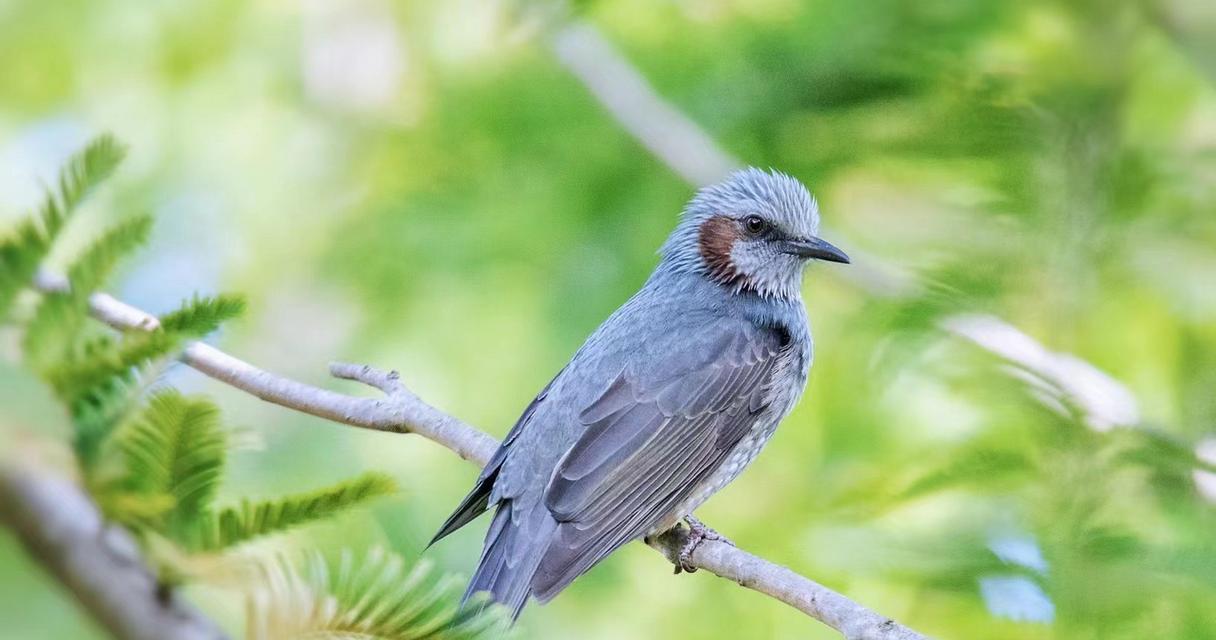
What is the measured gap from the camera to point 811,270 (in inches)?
219

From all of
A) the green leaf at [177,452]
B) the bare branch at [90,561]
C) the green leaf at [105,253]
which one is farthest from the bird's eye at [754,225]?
the bare branch at [90,561]

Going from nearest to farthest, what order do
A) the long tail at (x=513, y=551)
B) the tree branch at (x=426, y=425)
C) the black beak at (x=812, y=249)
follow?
the tree branch at (x=426, y=425) → the long tail at (x=513, y=551) → the black beak at (x=812, y=249)

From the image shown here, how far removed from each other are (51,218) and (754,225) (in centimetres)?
414

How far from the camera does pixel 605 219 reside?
20.3 feet

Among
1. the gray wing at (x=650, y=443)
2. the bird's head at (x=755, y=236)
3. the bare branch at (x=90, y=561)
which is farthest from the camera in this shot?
the bird's head at (x=755, y=236)

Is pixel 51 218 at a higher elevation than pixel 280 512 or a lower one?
higher

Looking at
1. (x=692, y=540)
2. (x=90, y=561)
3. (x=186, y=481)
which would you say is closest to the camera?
(x=90, y=561)

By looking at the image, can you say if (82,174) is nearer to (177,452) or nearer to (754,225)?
(177,452)

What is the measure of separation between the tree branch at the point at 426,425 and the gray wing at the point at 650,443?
11.4 inches

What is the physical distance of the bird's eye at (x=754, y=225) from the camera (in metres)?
5.18

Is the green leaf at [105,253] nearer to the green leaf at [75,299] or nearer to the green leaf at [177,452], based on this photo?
the green leaf at [75,299]

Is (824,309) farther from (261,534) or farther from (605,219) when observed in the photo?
(261,534)

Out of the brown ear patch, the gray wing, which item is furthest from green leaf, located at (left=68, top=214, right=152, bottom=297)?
the brown ear patch

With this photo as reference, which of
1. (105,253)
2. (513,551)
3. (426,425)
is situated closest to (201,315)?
(105,253)
